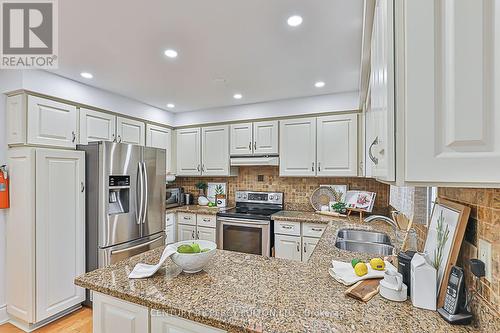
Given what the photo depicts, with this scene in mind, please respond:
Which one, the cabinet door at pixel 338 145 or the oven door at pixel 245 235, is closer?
the cabinet door at pixel 338 145

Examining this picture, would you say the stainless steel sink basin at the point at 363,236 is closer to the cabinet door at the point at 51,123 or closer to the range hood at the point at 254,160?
the range hood at the point at 254,160

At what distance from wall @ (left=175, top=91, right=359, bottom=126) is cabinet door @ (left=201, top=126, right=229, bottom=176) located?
0.59 feet

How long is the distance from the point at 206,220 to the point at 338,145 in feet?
6.78

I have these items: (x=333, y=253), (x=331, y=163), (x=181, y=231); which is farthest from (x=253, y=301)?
(x=181, y=231)

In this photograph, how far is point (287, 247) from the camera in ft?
10.0

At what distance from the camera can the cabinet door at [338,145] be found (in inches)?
119

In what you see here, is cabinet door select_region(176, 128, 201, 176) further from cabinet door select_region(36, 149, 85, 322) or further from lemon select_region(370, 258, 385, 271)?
lemon select_region(370, 258, 385, 271)

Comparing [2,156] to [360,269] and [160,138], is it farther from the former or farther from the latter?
[360,269]

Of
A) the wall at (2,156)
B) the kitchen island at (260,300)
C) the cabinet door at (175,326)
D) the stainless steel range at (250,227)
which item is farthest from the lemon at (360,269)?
the wall at (2,156)

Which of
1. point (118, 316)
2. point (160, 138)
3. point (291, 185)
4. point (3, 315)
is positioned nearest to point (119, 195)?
point (160, 138)

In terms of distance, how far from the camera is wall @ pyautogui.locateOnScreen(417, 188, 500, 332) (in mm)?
744

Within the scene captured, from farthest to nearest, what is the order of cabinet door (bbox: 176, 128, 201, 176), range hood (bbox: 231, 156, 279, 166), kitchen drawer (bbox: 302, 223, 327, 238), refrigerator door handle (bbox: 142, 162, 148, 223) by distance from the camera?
1. cabinet door (bbox: 176, 128, 201, 176)
2. range hood (bbox: 231, 156, 279, 166)
3. refrigerator door handle (bbox: 142, 162, 148, 223)
4. kitchen drawer (bbox: 302, 223, 327, 238)

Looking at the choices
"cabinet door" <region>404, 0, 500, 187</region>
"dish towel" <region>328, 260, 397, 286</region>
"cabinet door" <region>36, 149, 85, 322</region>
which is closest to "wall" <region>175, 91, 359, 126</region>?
"cabinet door" <region>36, 149, 85, 322</region>

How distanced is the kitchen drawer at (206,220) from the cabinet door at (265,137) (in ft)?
3.65
